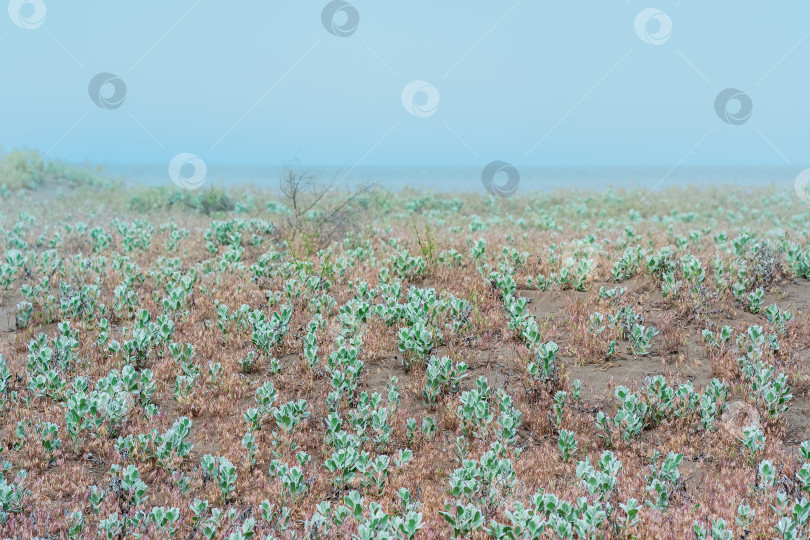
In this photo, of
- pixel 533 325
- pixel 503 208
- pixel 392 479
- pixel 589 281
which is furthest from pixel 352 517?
pixel 503 208

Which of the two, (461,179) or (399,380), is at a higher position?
(461,179)

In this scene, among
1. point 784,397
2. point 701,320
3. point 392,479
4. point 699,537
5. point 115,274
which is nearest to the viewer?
point 699,537

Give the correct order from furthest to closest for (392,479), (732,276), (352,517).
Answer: (732,276)
(392,479)
(352,517)

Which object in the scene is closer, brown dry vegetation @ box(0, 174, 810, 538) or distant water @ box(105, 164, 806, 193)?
brown dry vegetation @ box(0, 174, 810, 538)

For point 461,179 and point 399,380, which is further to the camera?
point 461,179

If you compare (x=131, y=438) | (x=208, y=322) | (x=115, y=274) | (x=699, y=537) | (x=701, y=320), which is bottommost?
(x=699, y=537)

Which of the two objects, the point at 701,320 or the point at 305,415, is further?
the point at 701,320

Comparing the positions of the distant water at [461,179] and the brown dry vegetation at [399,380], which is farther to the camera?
the distant water at [461,179]

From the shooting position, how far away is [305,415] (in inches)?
263

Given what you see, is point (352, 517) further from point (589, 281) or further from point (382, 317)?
point (589, 281)

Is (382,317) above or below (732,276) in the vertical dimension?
above

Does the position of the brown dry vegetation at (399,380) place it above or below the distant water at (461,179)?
below

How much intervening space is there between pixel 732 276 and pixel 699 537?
6128 millimetres

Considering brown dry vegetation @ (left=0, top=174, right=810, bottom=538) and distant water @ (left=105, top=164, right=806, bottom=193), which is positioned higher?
distant water @ (left=105, top=164, right=806, bottom=193)
